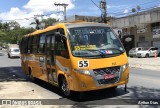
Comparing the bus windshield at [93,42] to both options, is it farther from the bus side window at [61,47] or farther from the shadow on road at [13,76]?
the shadow on road at [13,76]

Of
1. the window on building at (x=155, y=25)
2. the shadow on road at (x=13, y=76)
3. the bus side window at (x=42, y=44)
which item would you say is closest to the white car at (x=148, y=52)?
the window on building at (x=155, y=25)

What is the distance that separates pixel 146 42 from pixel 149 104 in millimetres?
41235

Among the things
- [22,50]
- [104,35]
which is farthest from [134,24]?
[104,35]

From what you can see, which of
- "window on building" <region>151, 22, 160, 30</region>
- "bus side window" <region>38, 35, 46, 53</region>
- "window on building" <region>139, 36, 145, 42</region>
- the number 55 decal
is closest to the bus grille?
the number 55 decal

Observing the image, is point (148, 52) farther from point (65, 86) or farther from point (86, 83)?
point (86, 83)

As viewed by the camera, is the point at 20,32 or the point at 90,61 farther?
the point at 20,32

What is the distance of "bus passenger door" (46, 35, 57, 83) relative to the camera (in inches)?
458

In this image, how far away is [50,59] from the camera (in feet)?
39.3

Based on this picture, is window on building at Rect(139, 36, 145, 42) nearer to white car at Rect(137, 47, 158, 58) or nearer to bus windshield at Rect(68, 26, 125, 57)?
white car at Rect(137, 47, 158, 58)

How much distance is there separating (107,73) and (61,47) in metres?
1.90

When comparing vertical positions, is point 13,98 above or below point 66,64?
below

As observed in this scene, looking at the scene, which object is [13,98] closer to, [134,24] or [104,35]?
[104,35]

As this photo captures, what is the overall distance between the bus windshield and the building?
113ft

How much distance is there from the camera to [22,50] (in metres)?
18.2
